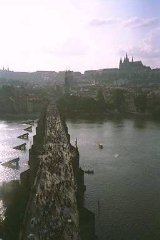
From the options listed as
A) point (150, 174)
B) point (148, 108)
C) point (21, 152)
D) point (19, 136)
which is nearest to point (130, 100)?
→ point (148, 108)

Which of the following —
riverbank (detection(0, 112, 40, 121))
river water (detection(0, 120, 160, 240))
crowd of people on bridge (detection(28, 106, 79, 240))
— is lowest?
riverbank (detection(0, 112, 40, 121))

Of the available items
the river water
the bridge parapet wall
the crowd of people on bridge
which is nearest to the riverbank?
the river water

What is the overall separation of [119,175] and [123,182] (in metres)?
3.43

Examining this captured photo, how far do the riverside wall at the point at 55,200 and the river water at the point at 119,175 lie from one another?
318cm

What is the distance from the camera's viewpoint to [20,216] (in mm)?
30078

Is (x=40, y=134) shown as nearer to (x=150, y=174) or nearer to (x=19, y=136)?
(x=150, y=174)

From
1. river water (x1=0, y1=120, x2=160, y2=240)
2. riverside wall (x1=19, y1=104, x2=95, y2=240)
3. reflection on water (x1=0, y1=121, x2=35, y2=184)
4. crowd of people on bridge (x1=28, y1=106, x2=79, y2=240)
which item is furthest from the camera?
reflection on water (x1=0, y1=121, x2=35, y2=184)

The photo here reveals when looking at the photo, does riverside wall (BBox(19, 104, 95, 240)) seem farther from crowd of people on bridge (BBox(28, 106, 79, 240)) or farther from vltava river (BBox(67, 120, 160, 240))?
vltava river (BBox(67, 120, 160, 240))

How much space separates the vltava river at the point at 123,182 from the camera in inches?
1451

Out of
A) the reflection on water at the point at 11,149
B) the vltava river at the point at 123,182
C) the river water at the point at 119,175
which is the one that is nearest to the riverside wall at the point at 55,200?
the vltava river at the point at 123,182

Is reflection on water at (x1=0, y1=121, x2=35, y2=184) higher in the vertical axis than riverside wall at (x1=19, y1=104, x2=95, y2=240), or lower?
lower

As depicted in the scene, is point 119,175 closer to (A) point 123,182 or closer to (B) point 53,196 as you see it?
(A) point 123,182

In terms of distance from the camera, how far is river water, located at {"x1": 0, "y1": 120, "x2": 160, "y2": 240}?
37281mm

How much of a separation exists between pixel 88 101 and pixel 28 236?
123m
